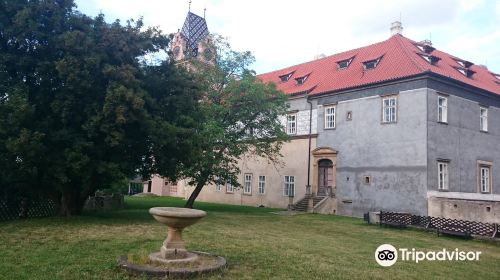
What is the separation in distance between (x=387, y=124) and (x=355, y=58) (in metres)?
7.08

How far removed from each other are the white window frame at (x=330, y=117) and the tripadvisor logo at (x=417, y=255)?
15050 millimetres

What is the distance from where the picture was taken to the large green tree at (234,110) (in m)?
23.0

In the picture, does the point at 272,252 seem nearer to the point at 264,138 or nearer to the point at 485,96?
the point at 264,138

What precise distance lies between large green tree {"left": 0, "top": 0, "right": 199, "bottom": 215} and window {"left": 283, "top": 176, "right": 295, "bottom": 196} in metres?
14.6

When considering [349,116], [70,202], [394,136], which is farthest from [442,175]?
[70,202]

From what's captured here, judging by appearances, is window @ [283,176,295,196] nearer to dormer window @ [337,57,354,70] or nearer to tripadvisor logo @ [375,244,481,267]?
dormer window @ [337,57,354,70]

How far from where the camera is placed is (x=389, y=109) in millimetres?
24391

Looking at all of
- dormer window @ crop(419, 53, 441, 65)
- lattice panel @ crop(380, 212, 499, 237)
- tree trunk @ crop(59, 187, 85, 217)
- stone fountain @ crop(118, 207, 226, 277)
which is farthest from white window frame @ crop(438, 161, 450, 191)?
tree trunk @ crop(59, 187, 85, 217)

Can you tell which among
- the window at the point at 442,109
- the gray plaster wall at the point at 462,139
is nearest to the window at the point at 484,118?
the gray plaster wall at the point at 462,139

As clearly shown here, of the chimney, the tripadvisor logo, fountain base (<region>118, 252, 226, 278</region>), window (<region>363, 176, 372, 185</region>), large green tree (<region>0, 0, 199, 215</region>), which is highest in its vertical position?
the chimney

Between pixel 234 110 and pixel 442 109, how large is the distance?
11.5 meters

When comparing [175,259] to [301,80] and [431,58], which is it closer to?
[431,58]

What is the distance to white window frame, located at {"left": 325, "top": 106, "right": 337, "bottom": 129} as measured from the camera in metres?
27.5

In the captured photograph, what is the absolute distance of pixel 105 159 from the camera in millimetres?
15492
